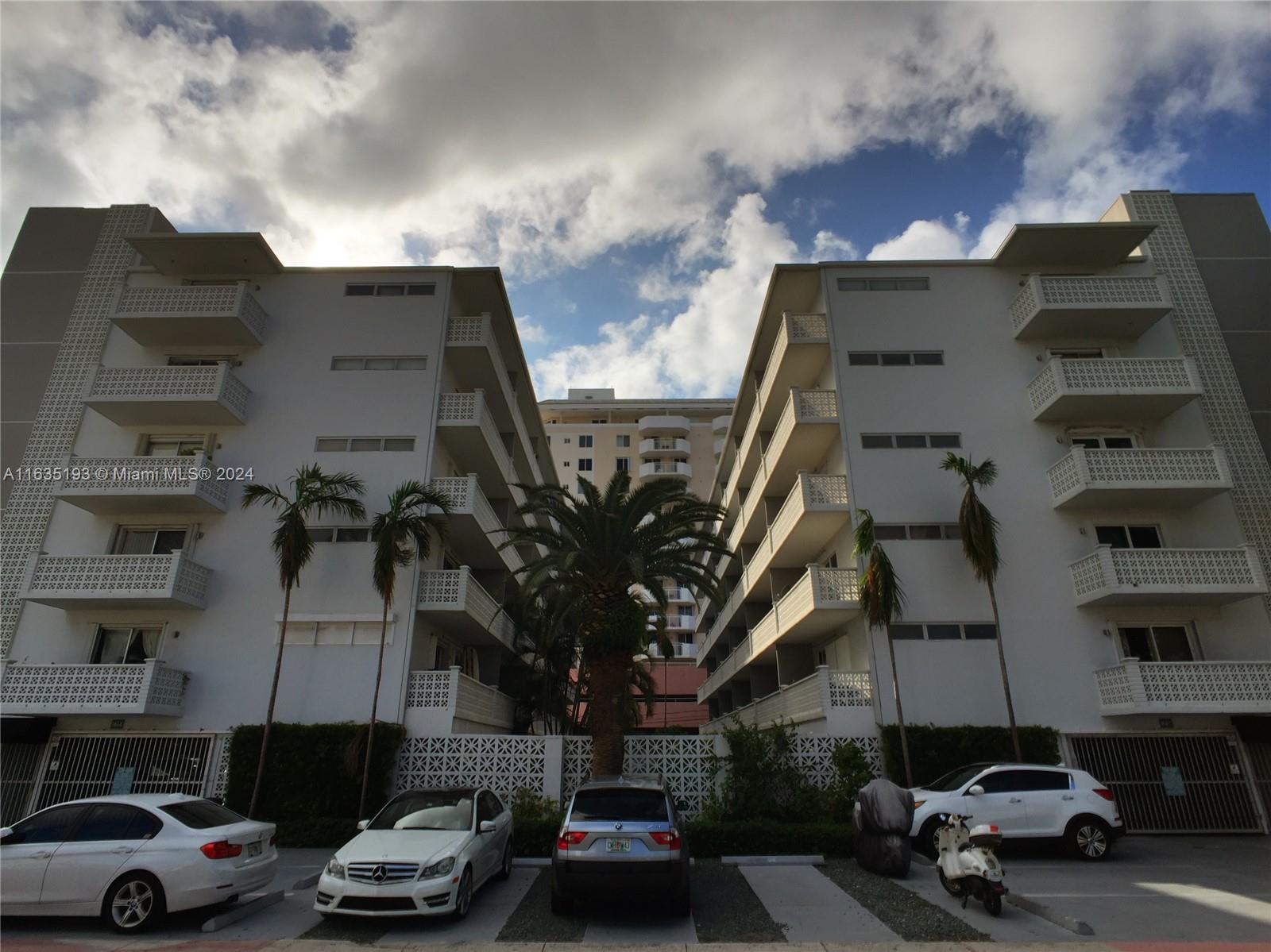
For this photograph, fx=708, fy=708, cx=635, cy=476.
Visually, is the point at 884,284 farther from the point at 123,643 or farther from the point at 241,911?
the point at 123,643

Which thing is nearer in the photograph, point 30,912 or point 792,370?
point 30,912

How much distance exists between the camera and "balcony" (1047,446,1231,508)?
1873cm

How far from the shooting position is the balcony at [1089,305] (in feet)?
68.0


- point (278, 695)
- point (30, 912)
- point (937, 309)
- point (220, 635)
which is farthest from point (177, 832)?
point (937, 309)

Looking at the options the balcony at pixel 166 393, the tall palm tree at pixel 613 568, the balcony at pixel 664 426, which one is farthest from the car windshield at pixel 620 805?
the balcony at pixel 664 426

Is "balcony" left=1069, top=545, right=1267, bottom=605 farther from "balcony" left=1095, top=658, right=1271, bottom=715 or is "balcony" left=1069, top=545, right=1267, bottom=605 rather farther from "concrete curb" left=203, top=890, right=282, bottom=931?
"concrete curb" left=203, top=890, right=282, bottom=931

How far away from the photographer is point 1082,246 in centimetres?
2195

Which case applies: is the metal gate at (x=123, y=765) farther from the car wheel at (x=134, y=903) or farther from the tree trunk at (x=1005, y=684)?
the tree trunk at (x=1005, y=684)

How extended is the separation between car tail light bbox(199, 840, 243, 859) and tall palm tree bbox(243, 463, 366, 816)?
818 cm

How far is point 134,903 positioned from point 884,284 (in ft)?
75.2

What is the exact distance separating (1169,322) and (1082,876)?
17957 millimetres

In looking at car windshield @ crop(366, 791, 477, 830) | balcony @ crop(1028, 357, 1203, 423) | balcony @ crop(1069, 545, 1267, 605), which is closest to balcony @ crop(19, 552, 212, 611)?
car windshield @ crop(366, 791, 477, 830)

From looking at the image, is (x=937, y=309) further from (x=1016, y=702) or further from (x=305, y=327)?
(x=305, y=327)

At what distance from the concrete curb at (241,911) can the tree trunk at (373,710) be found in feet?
18.4
